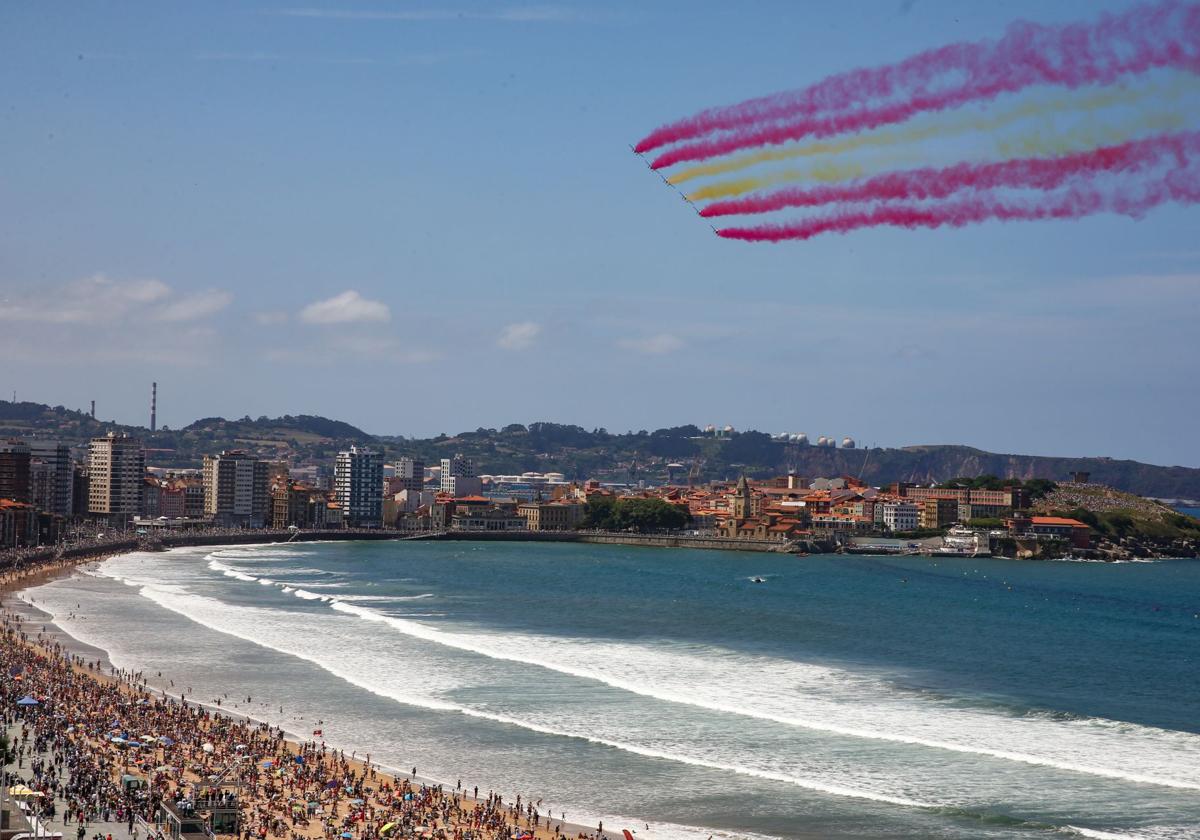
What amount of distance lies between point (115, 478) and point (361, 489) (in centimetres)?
3484

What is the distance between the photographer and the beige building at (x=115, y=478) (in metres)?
154

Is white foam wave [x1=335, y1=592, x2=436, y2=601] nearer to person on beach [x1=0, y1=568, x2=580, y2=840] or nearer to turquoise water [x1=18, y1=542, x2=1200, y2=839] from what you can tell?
turquoise water [x1=18, y1=542, x2=1200, y2=839]

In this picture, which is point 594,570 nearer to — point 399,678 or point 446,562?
point 446,562

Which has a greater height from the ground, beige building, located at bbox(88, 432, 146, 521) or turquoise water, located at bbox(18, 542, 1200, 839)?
beige building, located at bbox(88, 432, 146, 521)

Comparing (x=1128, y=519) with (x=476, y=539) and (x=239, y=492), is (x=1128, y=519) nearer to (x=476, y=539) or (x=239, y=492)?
(x=476, y=539)

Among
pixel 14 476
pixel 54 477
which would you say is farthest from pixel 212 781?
pixel 54 477

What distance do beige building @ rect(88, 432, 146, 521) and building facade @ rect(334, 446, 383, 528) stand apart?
2965cm

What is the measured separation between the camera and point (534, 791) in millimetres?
32031

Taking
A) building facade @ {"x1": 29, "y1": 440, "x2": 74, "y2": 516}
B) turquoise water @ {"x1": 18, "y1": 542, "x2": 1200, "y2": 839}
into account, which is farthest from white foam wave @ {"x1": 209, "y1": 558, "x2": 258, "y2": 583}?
building facade @ {"x1": 29, "y1": 440, "x2": 74, "y2": 516}

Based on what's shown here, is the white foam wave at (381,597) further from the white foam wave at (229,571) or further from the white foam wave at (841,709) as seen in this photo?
the white foam wave at (841,709)

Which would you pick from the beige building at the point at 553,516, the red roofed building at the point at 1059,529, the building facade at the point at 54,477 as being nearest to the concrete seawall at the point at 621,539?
the beige building at the point at 553,516

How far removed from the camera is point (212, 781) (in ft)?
99.6

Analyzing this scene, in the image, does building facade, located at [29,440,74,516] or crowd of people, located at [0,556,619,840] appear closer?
crowd of people, located at [0,556,619,840]

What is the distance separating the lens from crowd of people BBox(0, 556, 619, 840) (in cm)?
2862
